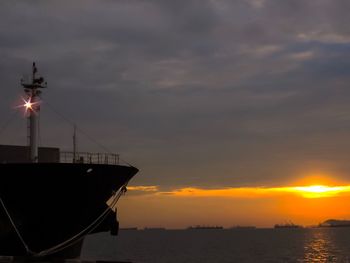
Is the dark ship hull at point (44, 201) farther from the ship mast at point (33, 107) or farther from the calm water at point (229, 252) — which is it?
the calm water at point (229, 252)

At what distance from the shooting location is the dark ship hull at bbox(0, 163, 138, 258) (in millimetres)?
24484

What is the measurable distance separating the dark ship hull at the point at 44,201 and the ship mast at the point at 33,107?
3874 millimetres

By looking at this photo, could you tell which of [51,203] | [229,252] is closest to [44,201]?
[51,203]

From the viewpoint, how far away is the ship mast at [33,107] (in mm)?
28578

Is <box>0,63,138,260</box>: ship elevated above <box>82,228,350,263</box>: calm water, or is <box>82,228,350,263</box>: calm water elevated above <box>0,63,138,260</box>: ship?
<box>0,63,138,260</box>: ship

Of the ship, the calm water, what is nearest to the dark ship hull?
the ship

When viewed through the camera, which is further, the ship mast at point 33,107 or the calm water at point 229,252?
the calm water at point 229,252

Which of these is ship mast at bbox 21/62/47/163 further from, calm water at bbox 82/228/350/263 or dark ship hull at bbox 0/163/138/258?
calm water at bbox 82/228/350/263

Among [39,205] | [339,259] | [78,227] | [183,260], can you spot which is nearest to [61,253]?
[78,227]

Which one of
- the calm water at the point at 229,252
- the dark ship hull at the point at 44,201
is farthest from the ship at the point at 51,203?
the calm water at the point at 229,252

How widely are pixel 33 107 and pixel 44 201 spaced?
5.93 metres

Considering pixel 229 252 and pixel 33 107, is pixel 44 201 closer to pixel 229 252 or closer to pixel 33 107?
pixel 33 107

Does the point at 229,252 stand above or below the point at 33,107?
below

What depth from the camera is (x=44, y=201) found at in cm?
2497
